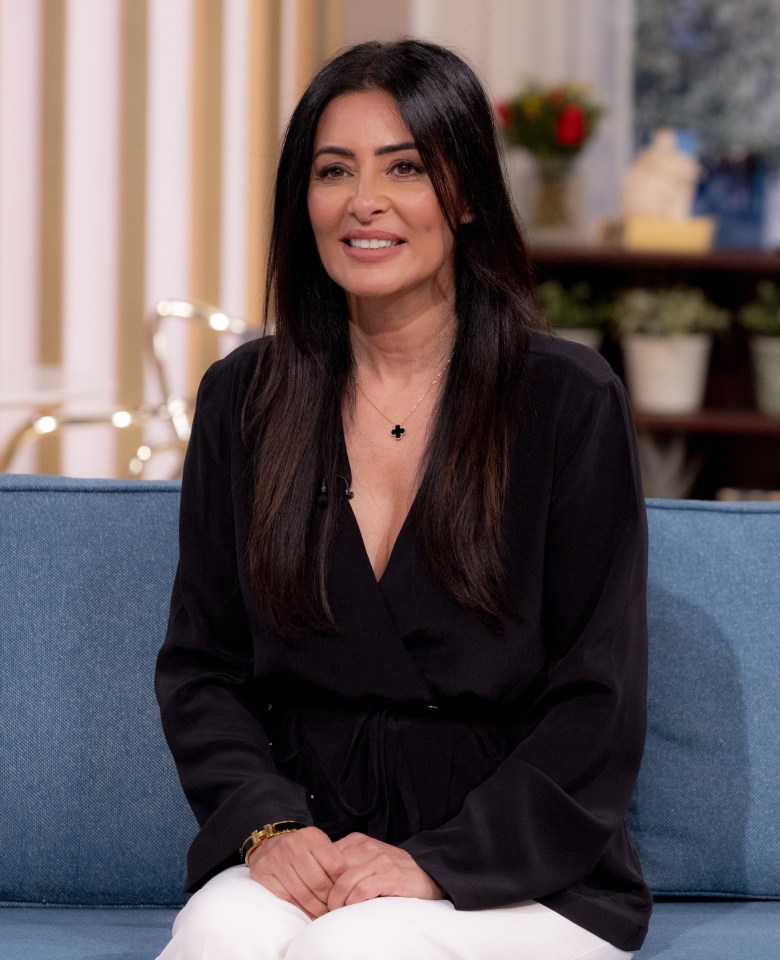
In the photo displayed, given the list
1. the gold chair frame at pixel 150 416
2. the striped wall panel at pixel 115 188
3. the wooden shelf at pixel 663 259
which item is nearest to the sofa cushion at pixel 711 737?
the striped wall panel at pixel 115 188

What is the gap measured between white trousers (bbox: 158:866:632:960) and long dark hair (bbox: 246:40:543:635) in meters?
0.31

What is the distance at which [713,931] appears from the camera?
5.40ft

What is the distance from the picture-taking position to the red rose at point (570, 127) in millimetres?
5328

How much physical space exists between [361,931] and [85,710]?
2.10 feet

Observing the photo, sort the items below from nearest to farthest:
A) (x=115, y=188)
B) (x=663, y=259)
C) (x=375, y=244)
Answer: (x=375, y=244) < (x=115, y=188) < (x=663, y=259)

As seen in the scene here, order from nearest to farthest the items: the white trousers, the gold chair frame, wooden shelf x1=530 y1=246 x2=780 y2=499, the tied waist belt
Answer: the white trousers
the tied waist belt
the gold chair frame
wooden shelf x1=530 y1=246 x2=780 y2=499

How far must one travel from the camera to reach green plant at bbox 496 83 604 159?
17.5 feet

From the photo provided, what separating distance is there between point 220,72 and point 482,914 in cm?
375

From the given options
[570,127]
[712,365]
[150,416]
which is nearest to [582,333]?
[712,365]

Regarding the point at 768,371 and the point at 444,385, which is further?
the point at 768,371

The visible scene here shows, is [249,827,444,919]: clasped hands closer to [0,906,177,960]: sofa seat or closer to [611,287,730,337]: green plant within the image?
[0,906,177,960]: sofa seat

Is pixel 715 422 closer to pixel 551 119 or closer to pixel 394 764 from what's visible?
pixel 551 119

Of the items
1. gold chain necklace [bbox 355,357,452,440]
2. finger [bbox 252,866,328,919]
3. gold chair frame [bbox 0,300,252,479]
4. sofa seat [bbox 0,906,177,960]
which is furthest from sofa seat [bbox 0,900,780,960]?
gold chair frame [bbox 0,300,252,479]

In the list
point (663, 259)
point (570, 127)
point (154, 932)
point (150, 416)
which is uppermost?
point (570, 127)
